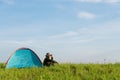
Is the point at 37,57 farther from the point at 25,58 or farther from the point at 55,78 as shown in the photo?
the point at 55,78

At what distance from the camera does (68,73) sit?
18719 millimetres

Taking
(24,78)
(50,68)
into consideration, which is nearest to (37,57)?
(50,68)

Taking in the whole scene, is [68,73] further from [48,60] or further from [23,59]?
[23,59]

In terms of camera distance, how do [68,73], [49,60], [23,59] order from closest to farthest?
[68,73]
[49,60]
[23,59]

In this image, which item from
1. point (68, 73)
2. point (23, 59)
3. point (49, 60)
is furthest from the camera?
point (23, 59)

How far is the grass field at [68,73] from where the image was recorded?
58.6 ft

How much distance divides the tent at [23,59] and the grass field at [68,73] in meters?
1.65

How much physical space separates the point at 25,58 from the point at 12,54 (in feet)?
2.45

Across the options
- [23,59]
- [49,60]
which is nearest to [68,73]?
[49,60]

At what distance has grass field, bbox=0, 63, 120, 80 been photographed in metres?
17.9

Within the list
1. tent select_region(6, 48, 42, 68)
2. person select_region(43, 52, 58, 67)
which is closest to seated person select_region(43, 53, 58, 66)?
person select_region(43, 52, 58, 67)

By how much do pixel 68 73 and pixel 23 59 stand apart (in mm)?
3976

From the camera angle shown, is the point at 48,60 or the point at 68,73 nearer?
the point at 68,73

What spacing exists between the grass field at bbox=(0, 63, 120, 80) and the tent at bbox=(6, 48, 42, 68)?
64.8 inches
